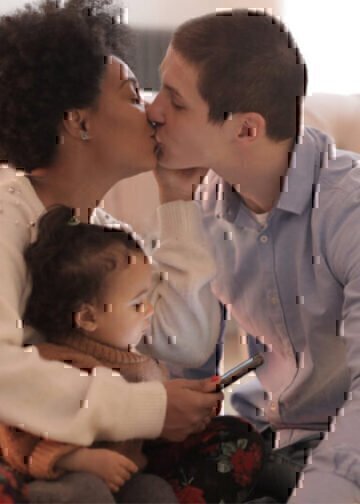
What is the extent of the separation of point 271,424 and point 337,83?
2.01m

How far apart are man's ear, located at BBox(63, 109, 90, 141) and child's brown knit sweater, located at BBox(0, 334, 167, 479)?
0.37 meters

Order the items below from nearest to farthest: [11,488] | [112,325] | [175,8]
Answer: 1. [11,488]
2. [112,325]
3. [175,8]

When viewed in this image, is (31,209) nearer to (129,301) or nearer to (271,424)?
(129,301)

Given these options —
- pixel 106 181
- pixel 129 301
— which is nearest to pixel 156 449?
pixel 129 301

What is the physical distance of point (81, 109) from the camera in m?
1.43

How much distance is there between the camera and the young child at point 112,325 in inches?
48.3

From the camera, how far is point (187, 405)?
1235mm

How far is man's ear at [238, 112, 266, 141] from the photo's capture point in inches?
57.3

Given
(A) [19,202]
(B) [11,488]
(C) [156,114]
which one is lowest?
(B) [11,488]

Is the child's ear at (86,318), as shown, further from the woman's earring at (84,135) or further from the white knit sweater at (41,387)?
the woman's earring at (84,135)

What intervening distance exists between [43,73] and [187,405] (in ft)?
1.87

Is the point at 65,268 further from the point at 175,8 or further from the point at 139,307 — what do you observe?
the point at 175,8

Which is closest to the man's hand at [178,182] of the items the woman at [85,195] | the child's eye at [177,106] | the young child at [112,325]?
the woman at [85,195]

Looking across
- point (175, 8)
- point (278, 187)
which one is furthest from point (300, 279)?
point (175, 8)
